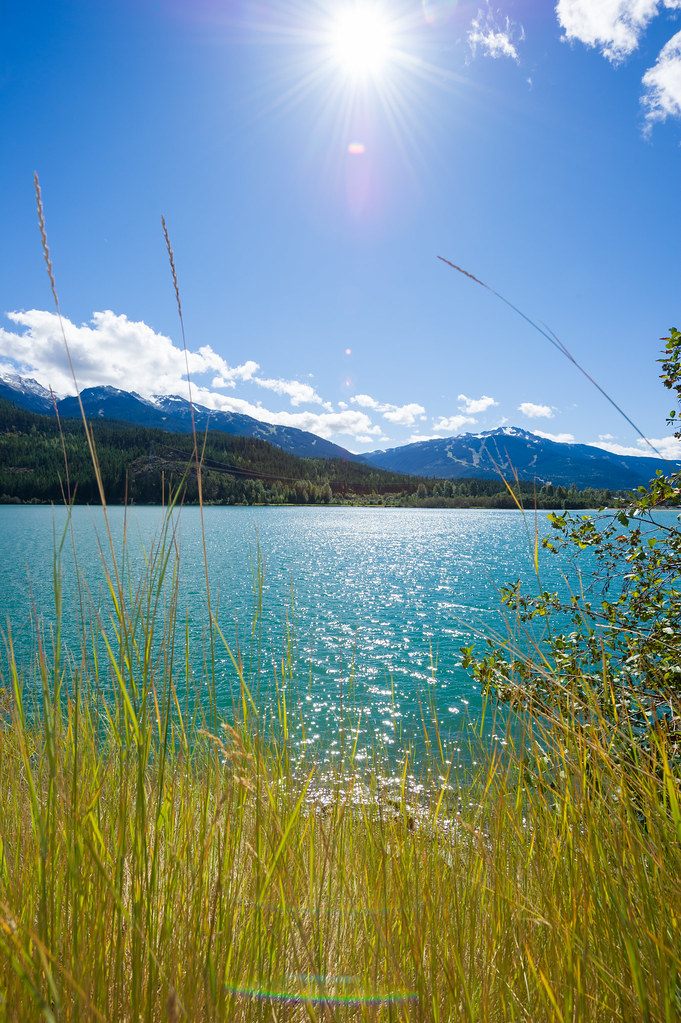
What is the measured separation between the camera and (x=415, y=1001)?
1.37 meters

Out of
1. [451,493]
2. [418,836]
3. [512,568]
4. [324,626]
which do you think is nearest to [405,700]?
[324,626]

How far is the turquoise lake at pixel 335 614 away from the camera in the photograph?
7320 mm

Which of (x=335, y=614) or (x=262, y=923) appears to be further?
(x=335, y=614)

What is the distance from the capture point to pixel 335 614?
25875 mm

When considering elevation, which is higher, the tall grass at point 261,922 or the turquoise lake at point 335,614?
the tall grass at point 261,922

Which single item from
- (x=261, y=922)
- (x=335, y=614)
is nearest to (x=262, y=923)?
(x=261, y=922)

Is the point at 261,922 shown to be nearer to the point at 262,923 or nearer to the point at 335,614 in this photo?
the point at 262,923

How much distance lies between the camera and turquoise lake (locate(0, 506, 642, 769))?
732 centimetres

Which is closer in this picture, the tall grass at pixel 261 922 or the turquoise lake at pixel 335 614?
the tall grass at pixel 261 922

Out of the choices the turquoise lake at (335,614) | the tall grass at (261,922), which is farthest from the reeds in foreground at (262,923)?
the turquoise lake at (335,614)

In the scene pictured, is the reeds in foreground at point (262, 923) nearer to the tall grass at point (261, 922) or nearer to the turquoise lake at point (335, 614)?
the tall grass at point (261, 922)

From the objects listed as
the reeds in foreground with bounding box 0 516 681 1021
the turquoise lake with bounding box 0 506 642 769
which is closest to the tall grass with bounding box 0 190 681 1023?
the reeds in foreground with bounding box 0 516 681 1021

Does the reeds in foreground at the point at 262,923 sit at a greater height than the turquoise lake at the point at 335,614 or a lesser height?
greater

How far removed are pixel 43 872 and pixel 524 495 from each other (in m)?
2.22
